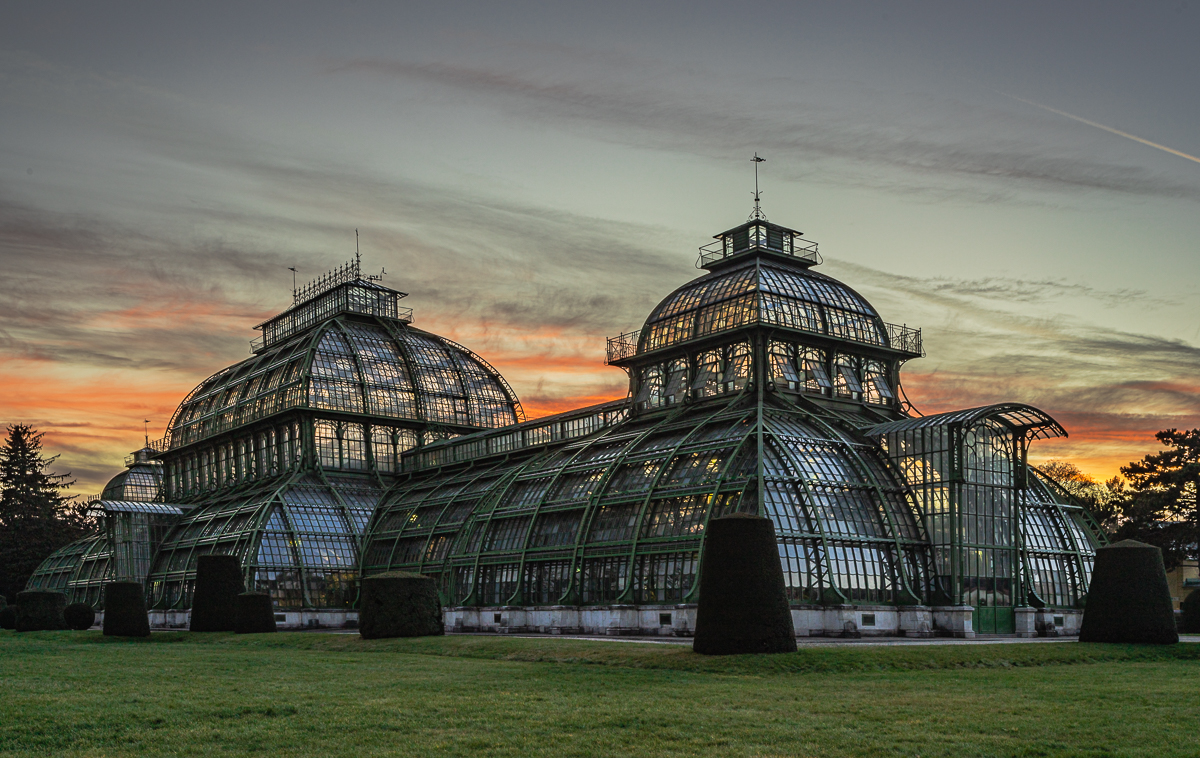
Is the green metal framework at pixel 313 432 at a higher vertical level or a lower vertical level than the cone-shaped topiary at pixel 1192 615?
higher

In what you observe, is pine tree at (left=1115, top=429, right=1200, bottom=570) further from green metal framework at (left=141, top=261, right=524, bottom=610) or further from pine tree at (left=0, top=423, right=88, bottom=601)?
pine tree at (left=0, top=423, right=88, bottom=601)

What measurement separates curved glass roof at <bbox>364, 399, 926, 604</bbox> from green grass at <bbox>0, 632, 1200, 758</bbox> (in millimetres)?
11751

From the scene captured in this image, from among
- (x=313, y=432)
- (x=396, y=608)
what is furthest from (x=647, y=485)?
(x=313, y=432)

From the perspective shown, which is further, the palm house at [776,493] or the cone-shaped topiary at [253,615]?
the cone-shaped topiary at [253,615]

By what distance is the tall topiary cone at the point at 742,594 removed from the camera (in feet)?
121

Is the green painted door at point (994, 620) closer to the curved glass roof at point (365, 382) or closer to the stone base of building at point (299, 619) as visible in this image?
the stone base of building at point (299, 619)

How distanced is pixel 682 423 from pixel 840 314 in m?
12.2

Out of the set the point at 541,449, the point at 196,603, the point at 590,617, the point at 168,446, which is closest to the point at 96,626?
the point at 168,446

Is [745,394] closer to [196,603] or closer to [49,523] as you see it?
[196,603]

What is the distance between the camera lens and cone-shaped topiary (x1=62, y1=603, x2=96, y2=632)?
7506 centimetres

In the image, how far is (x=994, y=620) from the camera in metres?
55.4

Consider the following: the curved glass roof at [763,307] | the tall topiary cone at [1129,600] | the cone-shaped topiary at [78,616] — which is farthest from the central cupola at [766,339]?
the cone-shaped topiary at [78,616]

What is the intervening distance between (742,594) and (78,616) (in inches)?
2154

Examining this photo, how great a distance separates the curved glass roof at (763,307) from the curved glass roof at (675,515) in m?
5.10
